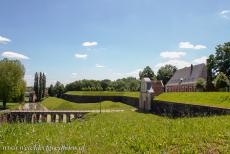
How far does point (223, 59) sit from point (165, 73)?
46.6 metres

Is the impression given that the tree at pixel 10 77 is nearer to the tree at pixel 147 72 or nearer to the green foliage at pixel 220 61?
the green foliage at pixel 220 61

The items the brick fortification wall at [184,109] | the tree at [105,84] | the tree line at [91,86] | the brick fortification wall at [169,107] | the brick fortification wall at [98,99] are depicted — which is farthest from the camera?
the tree at [105,84]

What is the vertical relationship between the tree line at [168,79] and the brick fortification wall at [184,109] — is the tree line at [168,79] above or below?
above

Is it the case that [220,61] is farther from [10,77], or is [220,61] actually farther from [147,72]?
[147,72]

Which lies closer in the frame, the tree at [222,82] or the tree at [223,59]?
the tree at [222,82]

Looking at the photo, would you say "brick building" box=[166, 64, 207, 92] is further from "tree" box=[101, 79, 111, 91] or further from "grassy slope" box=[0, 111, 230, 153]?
"grassy slope" box=[0, 111, 230, 153]

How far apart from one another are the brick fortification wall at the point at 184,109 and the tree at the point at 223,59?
1485 centimetres

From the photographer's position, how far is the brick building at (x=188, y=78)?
6110 centimetres

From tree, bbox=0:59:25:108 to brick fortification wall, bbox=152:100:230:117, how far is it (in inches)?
1242

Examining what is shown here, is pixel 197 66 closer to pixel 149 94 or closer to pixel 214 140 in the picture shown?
pixel 149 94

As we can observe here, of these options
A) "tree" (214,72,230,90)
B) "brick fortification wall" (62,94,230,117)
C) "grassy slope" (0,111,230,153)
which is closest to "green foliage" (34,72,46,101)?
"brick fortification wall" (62,94,230,117)

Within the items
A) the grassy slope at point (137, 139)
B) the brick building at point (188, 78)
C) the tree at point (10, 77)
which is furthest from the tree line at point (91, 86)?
the grassy slope at point (137, 139)

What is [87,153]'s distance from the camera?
16.9ft

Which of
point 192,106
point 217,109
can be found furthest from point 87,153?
point 192,106
